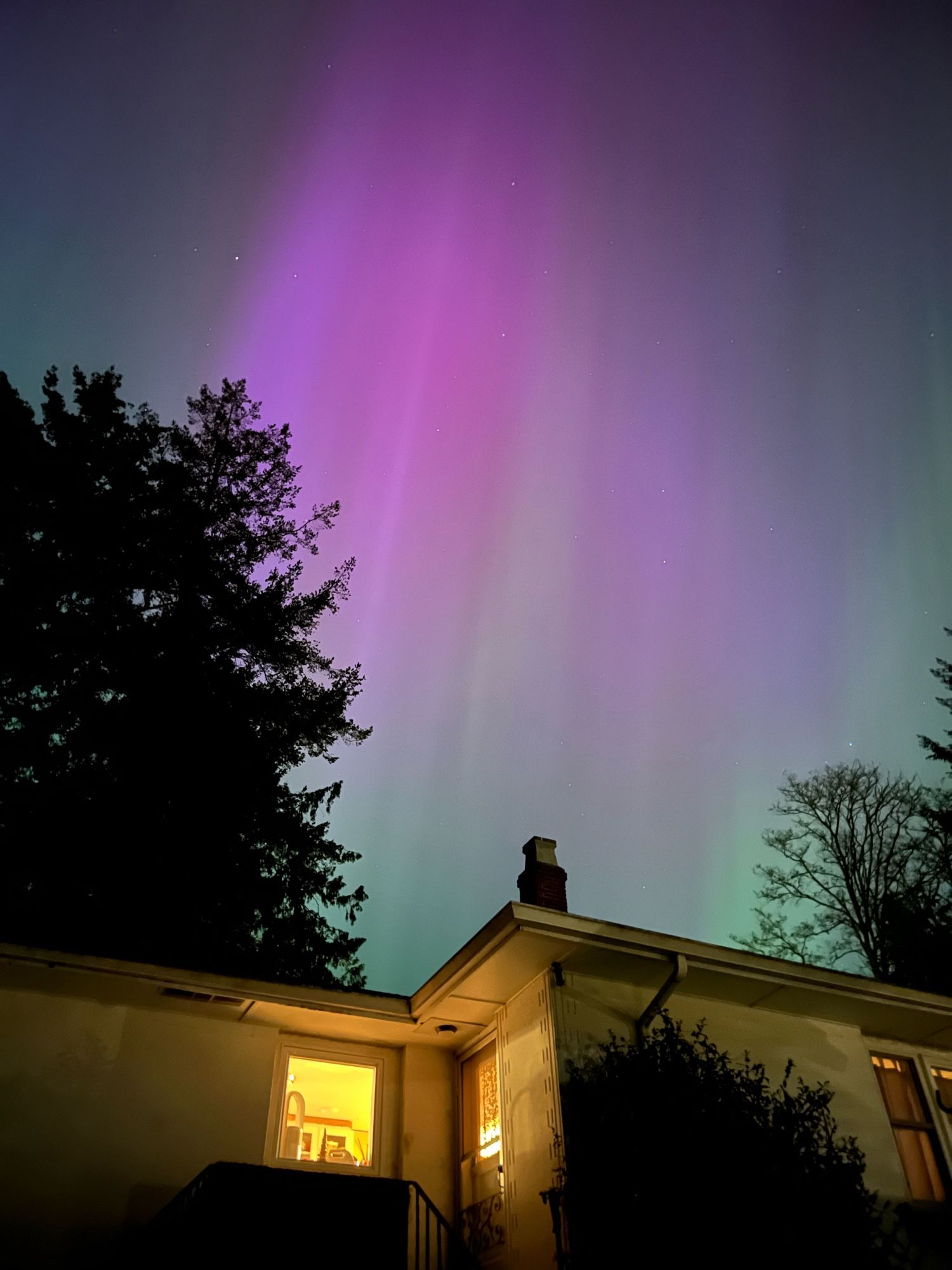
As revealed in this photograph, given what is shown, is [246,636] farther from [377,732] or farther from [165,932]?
[377,732]

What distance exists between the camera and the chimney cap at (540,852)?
1098 cm

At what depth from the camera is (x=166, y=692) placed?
18.7 meters

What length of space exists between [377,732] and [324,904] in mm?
130068

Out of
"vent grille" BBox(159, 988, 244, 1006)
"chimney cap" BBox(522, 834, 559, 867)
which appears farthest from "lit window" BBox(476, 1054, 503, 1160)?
"vent grille" BBox(159, 988, 244, 1006)

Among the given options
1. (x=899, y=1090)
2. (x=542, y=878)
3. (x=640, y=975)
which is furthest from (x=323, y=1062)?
(x=899, y=1090)

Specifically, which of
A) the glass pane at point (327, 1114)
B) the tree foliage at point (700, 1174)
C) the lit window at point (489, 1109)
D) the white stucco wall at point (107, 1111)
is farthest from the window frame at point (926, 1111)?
the white stucco wall at point (107, 1111)

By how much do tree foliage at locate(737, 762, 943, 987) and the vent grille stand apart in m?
17.4

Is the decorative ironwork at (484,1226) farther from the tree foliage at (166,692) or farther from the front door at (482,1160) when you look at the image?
the tree foliage at (166,692)

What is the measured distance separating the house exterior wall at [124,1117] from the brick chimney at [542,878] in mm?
2970

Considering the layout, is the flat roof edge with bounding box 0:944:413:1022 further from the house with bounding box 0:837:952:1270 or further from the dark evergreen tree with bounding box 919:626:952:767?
the dark evergreen tree with bounding box 919:626:952:767

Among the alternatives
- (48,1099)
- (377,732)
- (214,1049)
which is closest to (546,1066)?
(214,1049)

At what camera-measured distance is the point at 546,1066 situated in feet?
30.9

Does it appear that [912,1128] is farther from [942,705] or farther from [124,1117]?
[942,705]

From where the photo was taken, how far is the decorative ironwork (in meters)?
9.52
